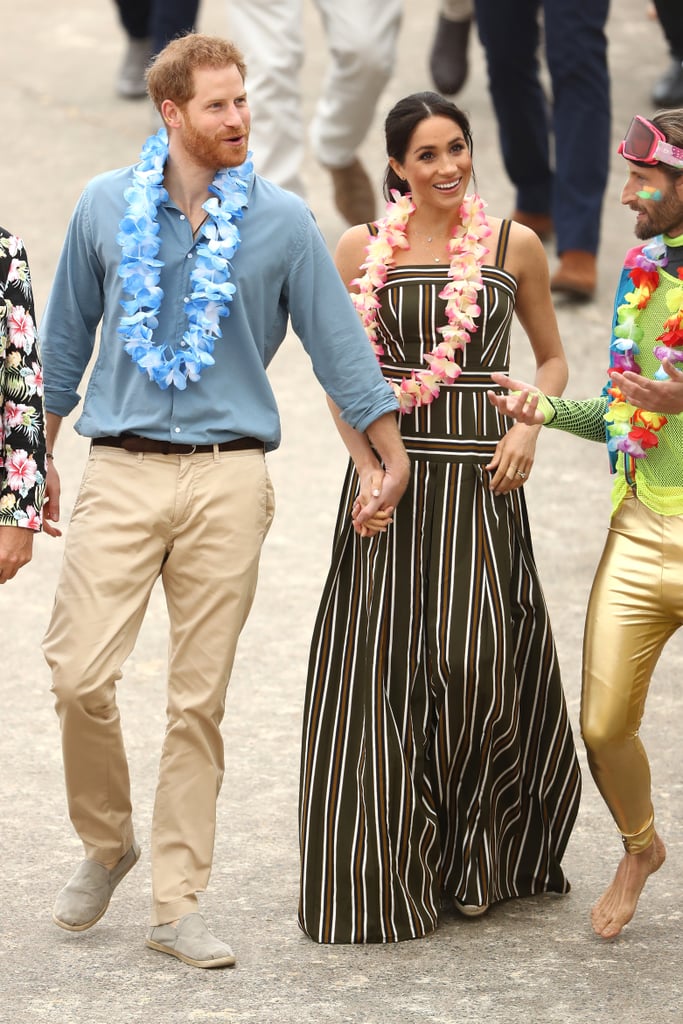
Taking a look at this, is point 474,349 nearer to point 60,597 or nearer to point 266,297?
point 266,297

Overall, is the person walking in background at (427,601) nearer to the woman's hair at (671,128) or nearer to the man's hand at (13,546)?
the woman's hair at (671,128)

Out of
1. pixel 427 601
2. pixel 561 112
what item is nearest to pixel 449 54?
pixel 561 112

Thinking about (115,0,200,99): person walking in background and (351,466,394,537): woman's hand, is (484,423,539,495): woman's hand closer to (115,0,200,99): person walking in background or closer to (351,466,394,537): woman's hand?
(351,466,394,537): woman's hand

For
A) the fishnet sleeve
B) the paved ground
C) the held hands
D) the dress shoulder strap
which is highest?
the dress shoulder strap

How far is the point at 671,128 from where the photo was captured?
13.5 ft

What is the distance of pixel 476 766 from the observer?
444cm

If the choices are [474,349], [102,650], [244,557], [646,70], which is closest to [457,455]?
[474,349]

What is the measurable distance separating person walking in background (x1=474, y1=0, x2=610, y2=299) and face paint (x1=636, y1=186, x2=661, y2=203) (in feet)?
13.8

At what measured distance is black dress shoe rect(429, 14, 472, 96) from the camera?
35.2 feet

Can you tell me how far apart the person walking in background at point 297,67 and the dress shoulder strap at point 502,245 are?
13.0ft

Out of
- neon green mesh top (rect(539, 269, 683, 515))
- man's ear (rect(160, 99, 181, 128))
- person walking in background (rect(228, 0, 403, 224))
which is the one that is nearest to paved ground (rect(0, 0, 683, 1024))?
neon green mesh top (rect(539, 269, 683, 515))

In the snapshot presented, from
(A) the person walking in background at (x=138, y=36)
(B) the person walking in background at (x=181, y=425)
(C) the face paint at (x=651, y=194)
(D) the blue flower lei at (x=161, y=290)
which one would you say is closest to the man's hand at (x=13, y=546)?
(B) the person walking in background at (x=181, y=425)

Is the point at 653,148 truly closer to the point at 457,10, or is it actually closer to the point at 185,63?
the point at 185,63

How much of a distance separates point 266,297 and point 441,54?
7.01m
